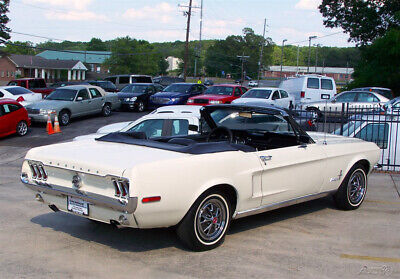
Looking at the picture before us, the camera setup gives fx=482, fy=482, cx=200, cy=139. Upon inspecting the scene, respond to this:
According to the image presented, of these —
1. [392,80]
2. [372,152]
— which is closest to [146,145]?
[372,152]

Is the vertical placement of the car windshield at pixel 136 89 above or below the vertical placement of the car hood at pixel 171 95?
above

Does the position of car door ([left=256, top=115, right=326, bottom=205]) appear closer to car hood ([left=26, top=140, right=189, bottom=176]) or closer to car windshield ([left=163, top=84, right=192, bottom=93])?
car hood ([left=26, top=140, right=189, bottom=176])

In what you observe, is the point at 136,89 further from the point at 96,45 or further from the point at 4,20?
the point at 96,45

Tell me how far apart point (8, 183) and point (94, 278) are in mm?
5923

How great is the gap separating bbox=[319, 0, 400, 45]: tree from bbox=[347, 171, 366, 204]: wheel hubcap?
116ft

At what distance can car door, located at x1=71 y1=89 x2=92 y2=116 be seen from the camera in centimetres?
2138

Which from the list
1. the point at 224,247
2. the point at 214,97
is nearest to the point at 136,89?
the point at 214,97

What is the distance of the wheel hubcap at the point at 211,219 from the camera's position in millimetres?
5402

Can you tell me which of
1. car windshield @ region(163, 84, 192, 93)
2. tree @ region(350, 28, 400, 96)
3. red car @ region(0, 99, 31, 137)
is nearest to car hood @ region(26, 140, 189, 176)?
red car @ region(0, 99, 31, 137)

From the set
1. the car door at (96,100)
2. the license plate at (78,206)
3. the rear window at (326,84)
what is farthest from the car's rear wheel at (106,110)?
the license plate at (78,206)

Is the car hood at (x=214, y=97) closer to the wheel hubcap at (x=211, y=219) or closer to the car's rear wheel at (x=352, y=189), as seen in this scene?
the car's rear wheel at (x=352, y=189)

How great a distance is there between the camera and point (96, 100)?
2292 cm

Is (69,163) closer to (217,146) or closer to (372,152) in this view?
(217,146)

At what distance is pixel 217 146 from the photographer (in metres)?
5.68
